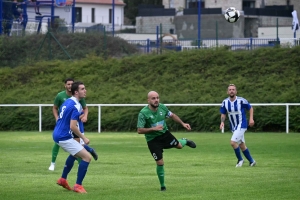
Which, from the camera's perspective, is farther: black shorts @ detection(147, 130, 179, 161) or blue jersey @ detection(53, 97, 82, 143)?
black shorts @ detection(147, 130, 179, 161)

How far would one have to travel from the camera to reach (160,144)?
12.0 m

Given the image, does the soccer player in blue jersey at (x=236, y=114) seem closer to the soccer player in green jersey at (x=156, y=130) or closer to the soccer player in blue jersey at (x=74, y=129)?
the soccer player in green jersey at (x=156, y=130)

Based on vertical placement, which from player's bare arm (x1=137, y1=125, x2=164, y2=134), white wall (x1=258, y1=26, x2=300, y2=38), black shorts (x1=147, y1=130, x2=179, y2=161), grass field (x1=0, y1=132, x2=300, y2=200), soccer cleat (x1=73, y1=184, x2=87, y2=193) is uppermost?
white wall (x1=258, y1=26, x2=300, y2=38)

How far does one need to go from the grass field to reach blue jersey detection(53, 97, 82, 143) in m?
0.98

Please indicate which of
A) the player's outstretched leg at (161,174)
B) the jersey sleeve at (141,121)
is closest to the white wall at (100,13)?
the jersey sleeve at (141,121)

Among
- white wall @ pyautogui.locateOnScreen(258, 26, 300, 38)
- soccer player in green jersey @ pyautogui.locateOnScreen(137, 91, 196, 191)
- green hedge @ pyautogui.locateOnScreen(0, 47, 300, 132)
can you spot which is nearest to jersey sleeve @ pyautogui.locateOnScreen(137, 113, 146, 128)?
soccer player in green jersey @ pyautogui.locateOnScreen(137, 91, 196, 191)

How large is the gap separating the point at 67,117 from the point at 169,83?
2526cm

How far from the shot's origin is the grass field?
11.3m

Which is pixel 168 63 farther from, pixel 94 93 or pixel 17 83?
pixel 17 83

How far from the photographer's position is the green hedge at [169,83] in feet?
105

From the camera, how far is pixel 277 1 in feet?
230

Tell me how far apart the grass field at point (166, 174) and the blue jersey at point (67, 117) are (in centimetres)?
98

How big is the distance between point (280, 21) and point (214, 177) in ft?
177

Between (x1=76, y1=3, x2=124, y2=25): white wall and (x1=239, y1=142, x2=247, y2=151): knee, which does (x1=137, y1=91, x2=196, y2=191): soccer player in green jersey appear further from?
(x1=76, y1=3, x2=124, y2=25): white wall
